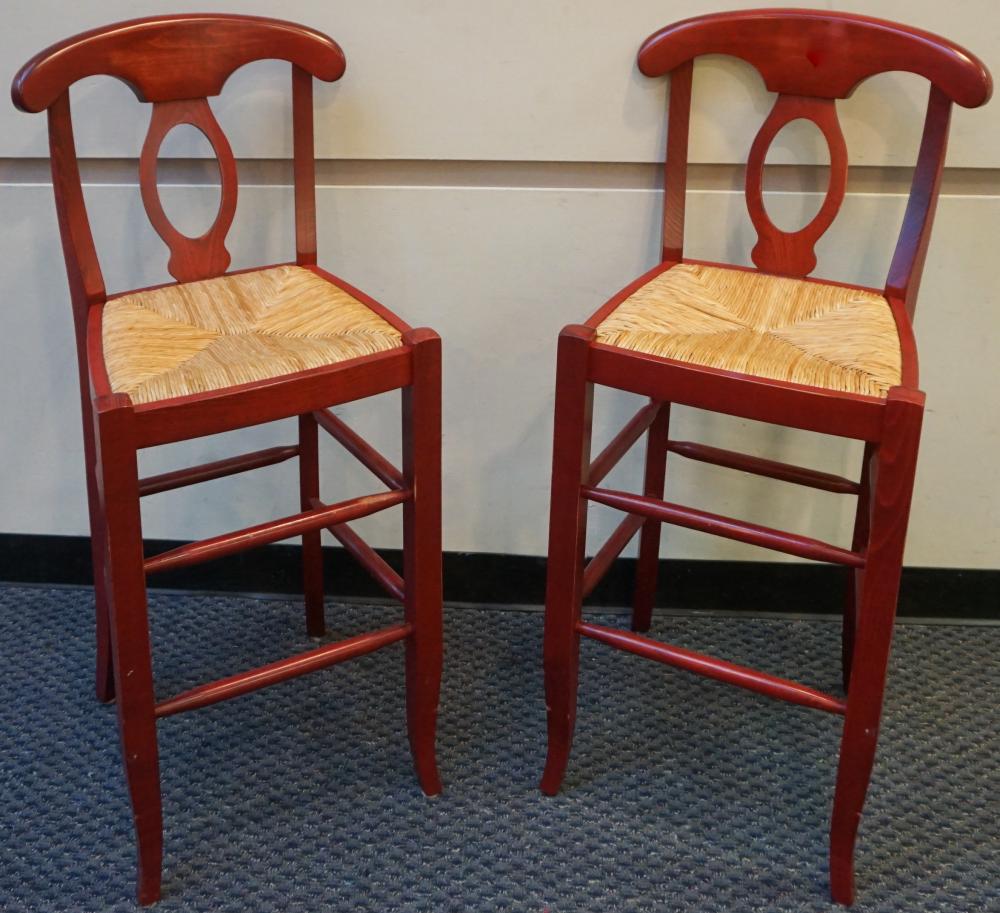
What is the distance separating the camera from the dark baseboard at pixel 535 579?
Result: 1.71 metres

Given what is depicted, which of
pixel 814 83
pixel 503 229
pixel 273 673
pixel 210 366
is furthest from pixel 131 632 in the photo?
pixel 814 83

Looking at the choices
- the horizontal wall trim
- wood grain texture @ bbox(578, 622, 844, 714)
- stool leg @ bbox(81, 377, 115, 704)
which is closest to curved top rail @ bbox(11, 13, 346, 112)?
the horizontal wall trim

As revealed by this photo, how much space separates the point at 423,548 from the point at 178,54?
63 centimetres

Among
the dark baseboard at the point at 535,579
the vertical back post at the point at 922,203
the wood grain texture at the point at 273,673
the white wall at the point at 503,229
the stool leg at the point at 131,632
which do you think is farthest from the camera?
the dark baseboard at the point at 535,579

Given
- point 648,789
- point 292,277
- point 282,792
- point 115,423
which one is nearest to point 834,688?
point 648,789

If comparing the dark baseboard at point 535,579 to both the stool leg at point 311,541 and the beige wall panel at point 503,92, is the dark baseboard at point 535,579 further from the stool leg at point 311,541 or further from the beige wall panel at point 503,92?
the beige wall panel at point 503,92

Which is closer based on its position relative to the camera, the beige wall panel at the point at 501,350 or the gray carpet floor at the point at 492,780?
the gray carpet floor at the point at 492,780

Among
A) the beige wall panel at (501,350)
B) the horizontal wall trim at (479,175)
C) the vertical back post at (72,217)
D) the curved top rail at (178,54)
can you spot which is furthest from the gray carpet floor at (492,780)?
the curved top rail at (178,54)

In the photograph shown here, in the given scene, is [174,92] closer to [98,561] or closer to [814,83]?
[98,561]

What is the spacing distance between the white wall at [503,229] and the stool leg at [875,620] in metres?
0.47

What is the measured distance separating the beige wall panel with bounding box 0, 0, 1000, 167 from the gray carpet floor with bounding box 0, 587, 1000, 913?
686mm

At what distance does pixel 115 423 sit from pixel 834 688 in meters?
1.03

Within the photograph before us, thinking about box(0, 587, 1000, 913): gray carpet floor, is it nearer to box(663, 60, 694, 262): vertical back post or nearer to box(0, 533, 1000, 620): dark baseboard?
box(0, 533, 1000, 620): dark baseboard

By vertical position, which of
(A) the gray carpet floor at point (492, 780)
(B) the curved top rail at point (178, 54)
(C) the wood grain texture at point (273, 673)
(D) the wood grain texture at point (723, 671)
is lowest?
(A) the gray carpet floor at point (492, 780)
